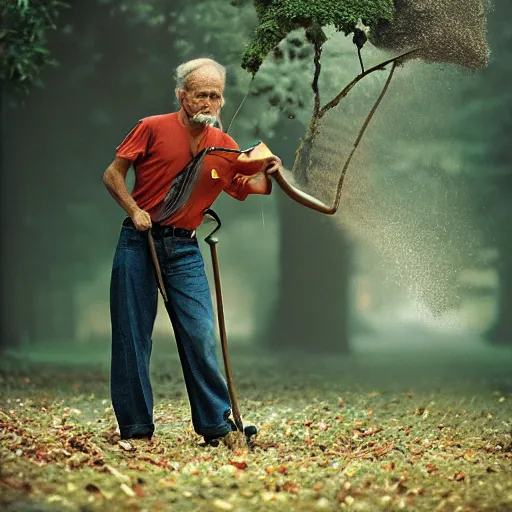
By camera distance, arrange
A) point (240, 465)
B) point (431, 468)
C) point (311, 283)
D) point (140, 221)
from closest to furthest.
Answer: point (240, 465) < point (431, 468) < point (140, 221) < point (311, 283)

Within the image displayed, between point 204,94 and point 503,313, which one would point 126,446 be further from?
point 503,313

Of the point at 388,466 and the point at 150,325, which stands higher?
the point at 150,325

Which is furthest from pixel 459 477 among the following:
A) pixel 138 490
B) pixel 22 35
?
pixel 22 35

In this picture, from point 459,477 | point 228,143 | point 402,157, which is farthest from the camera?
point 402,157

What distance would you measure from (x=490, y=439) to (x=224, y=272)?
26.4ft

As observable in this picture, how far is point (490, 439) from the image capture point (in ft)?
21.3

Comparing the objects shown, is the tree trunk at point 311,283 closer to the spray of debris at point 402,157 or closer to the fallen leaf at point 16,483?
the spray of debris at point 402,157

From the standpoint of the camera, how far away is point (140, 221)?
211 inches

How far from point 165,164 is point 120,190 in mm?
291

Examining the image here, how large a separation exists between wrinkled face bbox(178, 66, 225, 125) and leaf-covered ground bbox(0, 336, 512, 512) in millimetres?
1880

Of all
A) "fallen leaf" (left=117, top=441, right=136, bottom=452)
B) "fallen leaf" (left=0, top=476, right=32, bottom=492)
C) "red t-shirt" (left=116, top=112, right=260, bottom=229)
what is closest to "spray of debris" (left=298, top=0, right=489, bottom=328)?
"red t-shirt" (left=116, top=112, right=260, bottom=229)

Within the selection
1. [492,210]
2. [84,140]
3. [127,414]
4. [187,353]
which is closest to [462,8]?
[187,353]

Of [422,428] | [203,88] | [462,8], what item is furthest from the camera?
[422,428]

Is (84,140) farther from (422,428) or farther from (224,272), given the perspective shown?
(422,428)
